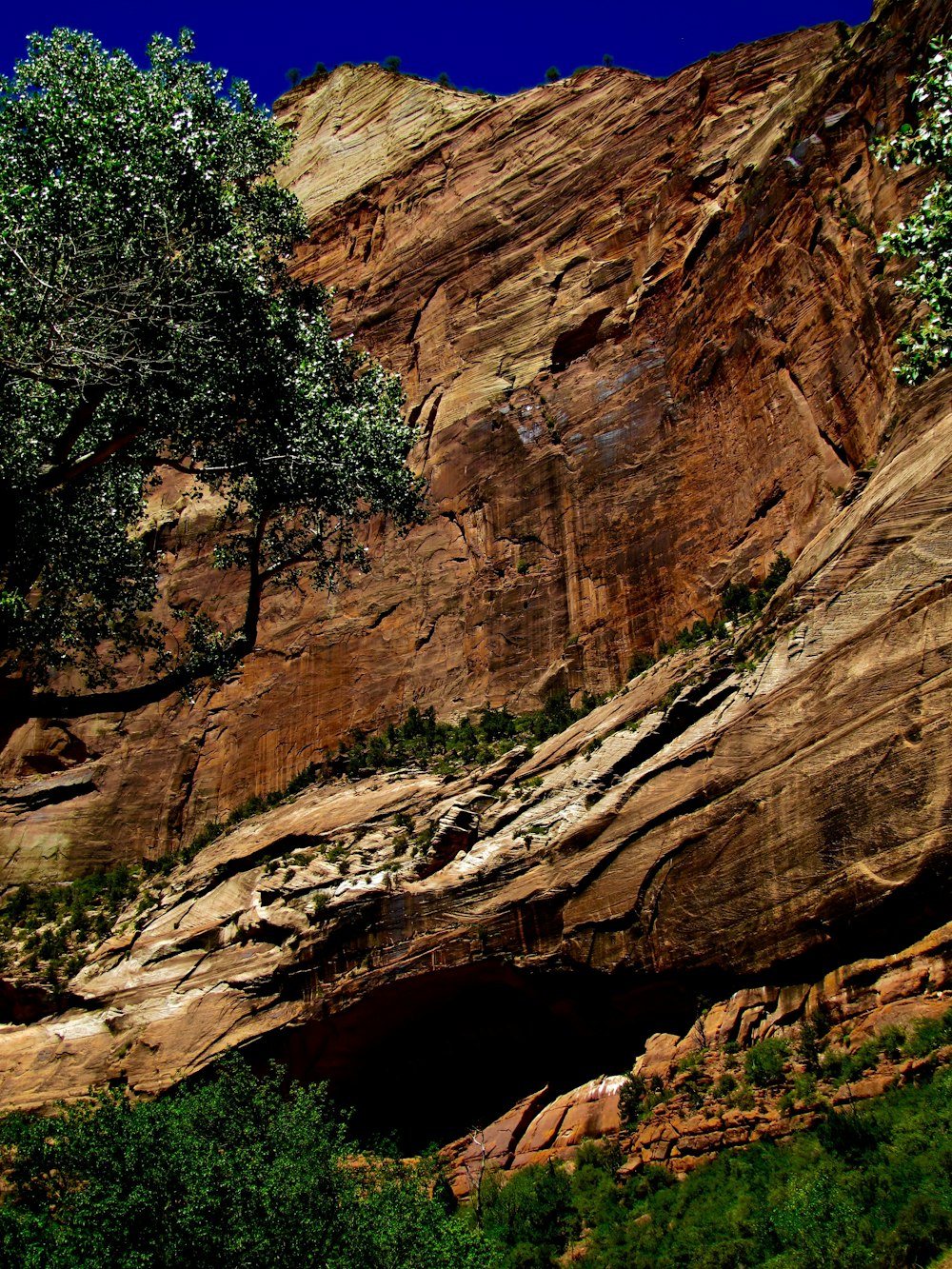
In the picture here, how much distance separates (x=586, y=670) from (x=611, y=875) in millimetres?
10744

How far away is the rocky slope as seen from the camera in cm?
1784

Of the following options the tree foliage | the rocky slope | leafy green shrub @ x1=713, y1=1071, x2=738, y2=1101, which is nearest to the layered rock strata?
leafy green shrub @ x1=713, y1=1071, x2=738, y2=1101

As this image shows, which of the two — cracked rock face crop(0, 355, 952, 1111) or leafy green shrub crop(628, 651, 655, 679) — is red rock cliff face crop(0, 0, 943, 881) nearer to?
leafy green shrub crop(628, 651, 655, 679)

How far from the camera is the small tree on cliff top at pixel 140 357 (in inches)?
738

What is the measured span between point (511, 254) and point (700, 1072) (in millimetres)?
32046

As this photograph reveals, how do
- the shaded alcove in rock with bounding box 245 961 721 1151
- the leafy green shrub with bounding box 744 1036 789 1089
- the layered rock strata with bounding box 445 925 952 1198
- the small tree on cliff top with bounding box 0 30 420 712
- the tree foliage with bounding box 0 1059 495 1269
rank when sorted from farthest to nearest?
1. the shaded alcove in rock with bounding box 245 961 721 1151
2. the small tree on cliff top with bounding box 0 30 420 712
3. the leafy green shrub with bounding box 744 1036 789 1089
4. the layered rock strata with bounding box 445 925 952 1198
5. the tree foliage with bounding box 0 1059 495 1269

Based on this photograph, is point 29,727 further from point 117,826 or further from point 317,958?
point 317,958

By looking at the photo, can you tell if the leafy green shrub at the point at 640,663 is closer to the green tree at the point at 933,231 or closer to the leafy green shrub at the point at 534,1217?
the leafy green shrub at the point at 534,1217

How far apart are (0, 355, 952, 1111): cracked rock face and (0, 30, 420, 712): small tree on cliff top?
268 inches

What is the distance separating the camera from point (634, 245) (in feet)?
121

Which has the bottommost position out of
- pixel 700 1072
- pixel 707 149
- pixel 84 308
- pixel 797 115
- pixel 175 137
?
pixel 700 1072

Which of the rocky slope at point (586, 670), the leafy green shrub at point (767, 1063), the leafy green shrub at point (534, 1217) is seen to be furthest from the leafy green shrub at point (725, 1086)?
the leafy green shrub at point (534, 1217)

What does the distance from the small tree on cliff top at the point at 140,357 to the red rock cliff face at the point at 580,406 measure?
9440mm

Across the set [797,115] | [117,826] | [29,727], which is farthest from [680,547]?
[29,727]
